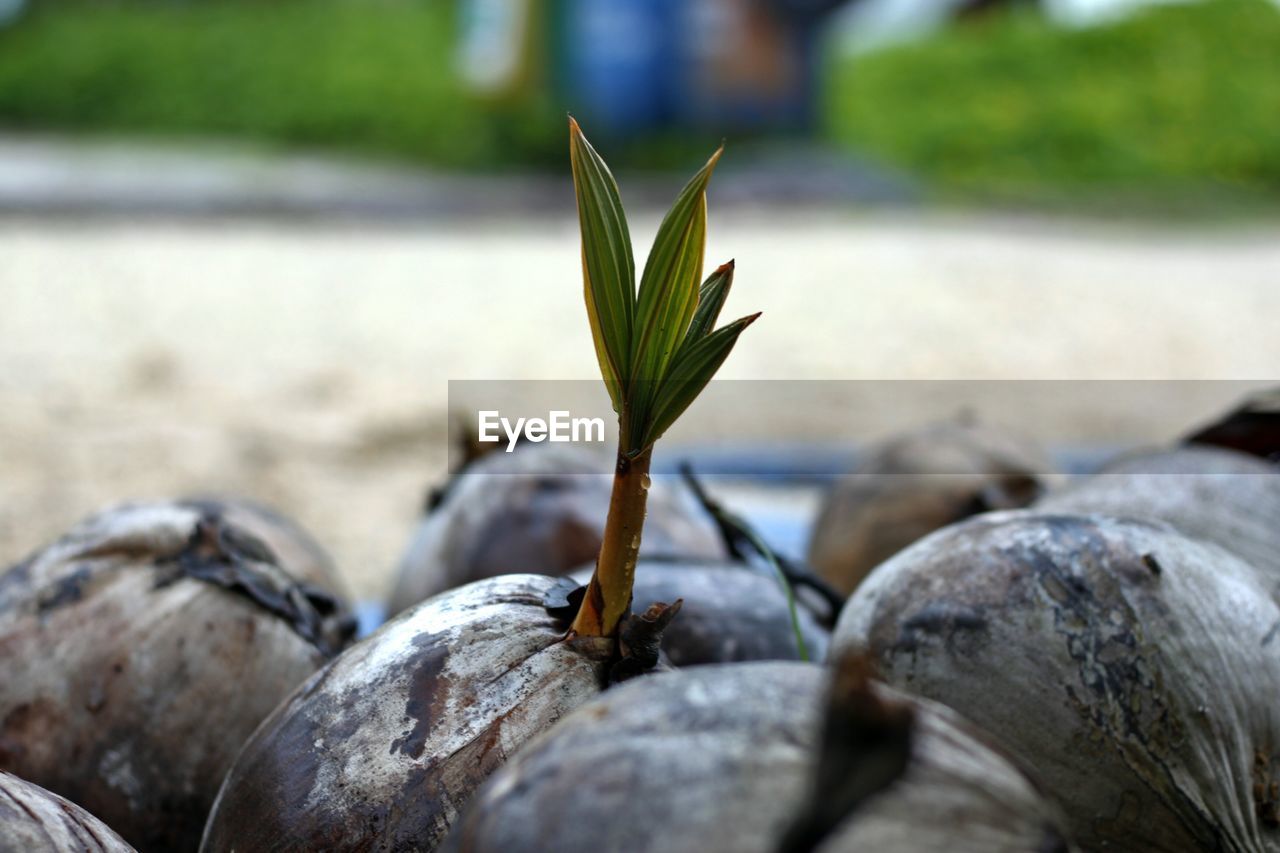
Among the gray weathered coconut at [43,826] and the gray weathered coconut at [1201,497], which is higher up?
the gray weathered coconut at [1201,497]


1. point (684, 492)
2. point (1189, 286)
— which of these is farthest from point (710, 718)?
point (1189, 286)

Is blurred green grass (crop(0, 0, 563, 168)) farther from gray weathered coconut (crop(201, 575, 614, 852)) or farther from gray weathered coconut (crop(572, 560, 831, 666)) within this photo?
gray weathered coconut (crop(201, 575, 614, 852))

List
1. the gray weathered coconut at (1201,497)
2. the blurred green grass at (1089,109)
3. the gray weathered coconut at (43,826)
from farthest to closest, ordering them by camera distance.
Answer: the blurred green grass at (1089,109) < the gray weathered coconut at (1201,497) < the gray weathered coconut at (43,826)

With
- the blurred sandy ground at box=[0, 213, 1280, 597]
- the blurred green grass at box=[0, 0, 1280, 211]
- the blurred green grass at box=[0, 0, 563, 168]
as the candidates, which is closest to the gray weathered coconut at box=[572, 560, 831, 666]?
the blurred sandy ground at box=[0, 213, 1280, 597]

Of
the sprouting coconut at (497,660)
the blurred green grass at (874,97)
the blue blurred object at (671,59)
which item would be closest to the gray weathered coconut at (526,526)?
the sprouting coconut at (497,660)

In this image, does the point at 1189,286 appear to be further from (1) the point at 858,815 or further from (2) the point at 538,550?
(1) the point at 858,815

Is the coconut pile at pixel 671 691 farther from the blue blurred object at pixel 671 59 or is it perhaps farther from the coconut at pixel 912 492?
the blue blurred object at pixel 671 59

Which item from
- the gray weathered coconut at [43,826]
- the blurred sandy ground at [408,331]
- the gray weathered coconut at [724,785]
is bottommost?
the blurred sandy ground at [408,331]
